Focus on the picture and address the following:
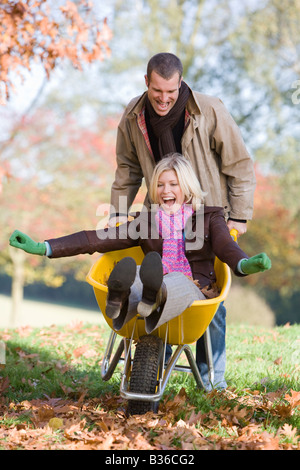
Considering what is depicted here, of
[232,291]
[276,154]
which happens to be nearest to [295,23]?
[276,154]

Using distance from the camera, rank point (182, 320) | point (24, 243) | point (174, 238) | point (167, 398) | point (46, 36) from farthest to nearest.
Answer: point (46, 36) → point (174, 238) → point (167, 398) → point (24, 243) → point (182, 320)

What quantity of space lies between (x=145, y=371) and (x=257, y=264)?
0.73m

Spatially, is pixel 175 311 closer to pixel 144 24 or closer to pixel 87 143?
pixel 87 143

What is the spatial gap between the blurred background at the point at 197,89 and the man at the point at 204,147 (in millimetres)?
7908

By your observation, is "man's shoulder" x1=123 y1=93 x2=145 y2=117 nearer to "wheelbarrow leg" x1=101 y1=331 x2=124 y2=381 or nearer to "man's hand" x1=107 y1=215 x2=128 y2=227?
"man's hand" x1=107 y1=215 x2=128 y2=227

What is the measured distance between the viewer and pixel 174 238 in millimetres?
3125

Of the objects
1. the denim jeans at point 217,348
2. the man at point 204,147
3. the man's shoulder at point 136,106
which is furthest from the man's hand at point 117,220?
the denim jeans at point 217,348

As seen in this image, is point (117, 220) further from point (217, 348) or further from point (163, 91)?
point (217, 348)

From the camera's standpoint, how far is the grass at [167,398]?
2408 millimetres

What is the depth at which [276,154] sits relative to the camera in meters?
12.8

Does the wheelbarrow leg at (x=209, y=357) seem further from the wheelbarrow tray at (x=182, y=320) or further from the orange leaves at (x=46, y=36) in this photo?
the orange leaves at (x=46, y=36)

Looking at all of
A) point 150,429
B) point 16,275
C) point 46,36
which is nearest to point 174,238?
point 150,429

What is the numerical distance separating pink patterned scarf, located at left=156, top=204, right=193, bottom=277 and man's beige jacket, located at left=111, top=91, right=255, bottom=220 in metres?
0.38
